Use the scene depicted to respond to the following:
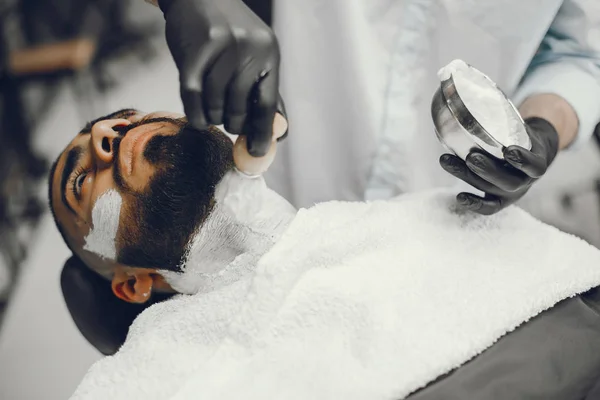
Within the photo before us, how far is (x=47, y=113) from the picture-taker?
72 centimetres

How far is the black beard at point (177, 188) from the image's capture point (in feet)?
2.45

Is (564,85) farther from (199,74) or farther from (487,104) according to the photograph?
(199,74)

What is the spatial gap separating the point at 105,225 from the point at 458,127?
49 centimetres

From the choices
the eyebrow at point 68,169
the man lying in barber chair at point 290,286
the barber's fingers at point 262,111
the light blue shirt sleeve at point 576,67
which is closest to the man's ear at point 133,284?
the man lying in barber chair at point 290,286

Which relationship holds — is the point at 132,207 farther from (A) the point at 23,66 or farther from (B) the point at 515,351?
(B) the point at 515,351

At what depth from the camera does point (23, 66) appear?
69 centimetres

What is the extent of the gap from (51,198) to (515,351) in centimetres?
64

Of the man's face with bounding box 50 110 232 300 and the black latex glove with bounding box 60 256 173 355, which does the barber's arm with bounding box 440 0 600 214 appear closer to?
the man's face with bounding box 50 110 232 300

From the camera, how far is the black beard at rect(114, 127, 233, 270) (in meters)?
0.75

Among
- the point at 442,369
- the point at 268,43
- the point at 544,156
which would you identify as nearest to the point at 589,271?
the point at 544,156

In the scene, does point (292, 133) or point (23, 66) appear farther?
→ point (292, 133)

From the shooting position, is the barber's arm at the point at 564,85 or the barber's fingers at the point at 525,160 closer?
the barber's fingers at the point at 525,160

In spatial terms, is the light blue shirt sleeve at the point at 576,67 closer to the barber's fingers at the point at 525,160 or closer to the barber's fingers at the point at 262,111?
the barber's fingers at the point at 525,160

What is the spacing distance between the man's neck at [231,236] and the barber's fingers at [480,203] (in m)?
0.26
